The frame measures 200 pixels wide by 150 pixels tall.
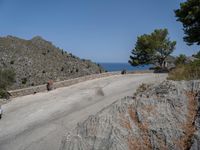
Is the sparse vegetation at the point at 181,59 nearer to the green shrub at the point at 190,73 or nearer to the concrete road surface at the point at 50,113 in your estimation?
the concrete road surface at the point at 50,113

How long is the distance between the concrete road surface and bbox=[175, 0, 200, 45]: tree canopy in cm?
1145

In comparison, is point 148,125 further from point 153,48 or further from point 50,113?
point 153,48

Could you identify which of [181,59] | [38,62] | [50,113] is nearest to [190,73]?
[50,113]

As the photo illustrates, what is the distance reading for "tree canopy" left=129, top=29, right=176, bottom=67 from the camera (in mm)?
52312

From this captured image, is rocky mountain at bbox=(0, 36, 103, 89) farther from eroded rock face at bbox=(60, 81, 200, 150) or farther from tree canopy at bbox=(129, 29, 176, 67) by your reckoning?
eroded rock face at bbox=(60, 81, 200, 150)

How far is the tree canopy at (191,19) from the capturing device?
3519 cm

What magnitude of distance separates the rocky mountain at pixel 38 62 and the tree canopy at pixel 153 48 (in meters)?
17.1

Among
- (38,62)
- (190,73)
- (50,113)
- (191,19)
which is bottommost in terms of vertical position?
(50,113)

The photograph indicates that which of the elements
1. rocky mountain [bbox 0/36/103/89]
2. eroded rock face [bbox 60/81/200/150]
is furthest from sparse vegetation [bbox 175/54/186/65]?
eroded rock face [bbox 60/81/200/150]

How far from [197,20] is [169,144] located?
102ft

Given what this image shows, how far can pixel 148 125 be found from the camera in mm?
7188

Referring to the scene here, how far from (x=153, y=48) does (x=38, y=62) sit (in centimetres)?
3140

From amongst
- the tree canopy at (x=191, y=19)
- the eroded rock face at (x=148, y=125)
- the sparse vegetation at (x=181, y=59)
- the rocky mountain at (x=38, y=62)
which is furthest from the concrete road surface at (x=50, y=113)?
the rocky mountain at (x=38, y=62)

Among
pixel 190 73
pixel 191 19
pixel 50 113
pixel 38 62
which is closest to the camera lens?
pixel 190 73
